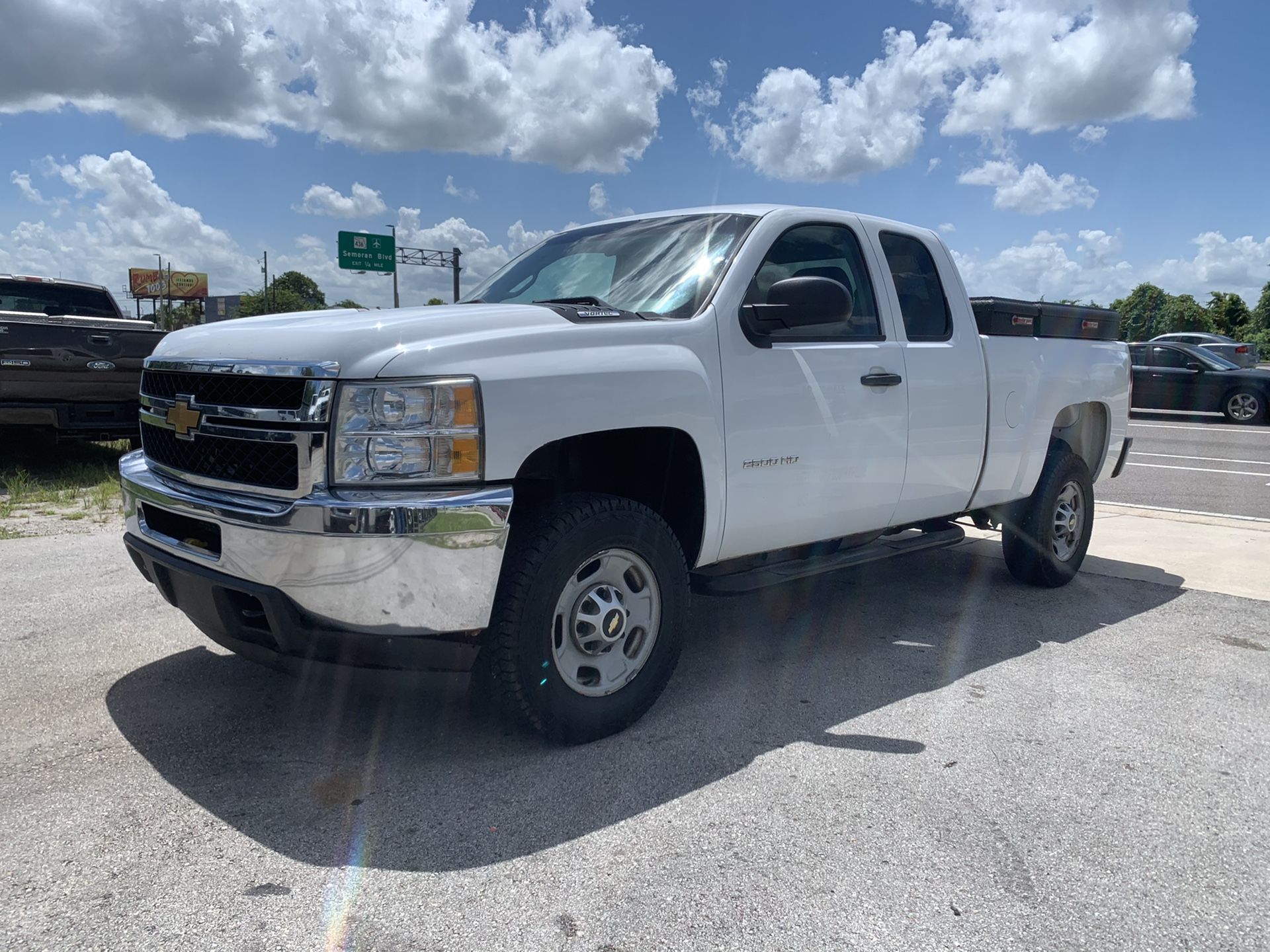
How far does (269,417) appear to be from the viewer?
9.60 feet

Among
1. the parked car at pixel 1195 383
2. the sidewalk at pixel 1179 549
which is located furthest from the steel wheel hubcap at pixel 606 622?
the parked car at pixel 1195 383

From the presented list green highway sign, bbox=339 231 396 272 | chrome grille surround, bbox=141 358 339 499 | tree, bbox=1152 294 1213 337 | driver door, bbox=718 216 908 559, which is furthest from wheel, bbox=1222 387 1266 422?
tree, bbox=1152 294 1213 337

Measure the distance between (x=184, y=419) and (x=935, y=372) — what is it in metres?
3.15

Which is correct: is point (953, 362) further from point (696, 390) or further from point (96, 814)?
point (96, 814)

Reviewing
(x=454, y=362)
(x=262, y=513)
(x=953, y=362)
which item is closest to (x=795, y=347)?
(x=953, y=362)

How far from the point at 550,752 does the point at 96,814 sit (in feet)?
4.42

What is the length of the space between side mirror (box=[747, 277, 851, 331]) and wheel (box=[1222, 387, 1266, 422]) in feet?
60.6

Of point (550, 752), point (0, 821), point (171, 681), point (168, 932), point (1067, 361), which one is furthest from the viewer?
point (1067, 361)

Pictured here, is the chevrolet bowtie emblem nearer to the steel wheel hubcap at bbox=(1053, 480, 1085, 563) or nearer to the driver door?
the driver door

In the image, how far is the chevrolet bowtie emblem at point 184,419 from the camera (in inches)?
126

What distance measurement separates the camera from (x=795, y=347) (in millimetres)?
3863

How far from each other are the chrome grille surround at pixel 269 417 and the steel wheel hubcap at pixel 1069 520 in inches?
169

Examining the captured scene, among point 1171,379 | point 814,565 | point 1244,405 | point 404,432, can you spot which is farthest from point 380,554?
point 1171,379

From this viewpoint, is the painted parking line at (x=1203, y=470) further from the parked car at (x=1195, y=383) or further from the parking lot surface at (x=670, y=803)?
the parking lot surface at (x=670, y=803)
